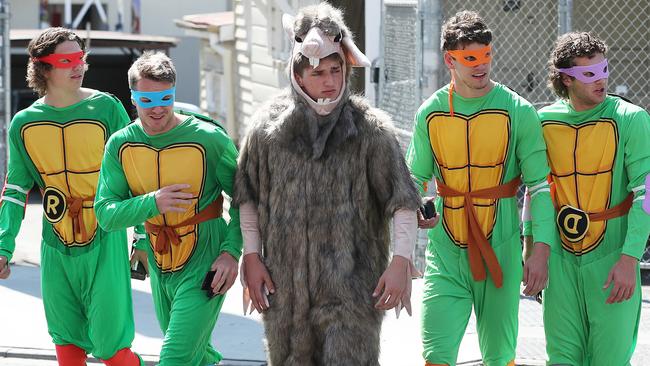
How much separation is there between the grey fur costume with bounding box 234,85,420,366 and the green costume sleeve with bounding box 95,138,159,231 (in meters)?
0.58

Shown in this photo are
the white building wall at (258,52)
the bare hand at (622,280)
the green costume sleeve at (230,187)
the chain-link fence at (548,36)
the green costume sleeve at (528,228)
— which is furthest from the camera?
the white building wall at (258,52)

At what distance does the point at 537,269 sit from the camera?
527cm

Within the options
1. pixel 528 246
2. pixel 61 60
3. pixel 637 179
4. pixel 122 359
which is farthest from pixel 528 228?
pixel 61 60

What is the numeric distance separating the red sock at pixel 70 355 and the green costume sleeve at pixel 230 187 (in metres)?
1.26

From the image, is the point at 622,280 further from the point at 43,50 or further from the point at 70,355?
the point at 43,50

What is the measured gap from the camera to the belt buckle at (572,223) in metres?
5.41

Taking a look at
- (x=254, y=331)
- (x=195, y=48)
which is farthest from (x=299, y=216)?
(x=195, y=48)

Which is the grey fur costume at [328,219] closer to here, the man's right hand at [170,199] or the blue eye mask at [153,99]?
the man's right hand at [170,199]

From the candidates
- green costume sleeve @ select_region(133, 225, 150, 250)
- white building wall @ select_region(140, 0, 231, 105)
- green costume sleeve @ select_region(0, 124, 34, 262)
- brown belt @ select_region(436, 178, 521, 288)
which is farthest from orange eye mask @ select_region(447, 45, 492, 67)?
white building wall @ select_region(140, 0, 231, 105)

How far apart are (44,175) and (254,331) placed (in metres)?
2.53

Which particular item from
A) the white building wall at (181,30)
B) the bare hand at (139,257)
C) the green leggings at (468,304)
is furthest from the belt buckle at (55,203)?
the white building wall at (181,30)

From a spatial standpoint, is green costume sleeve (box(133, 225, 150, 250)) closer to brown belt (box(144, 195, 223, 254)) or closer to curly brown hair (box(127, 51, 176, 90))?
brown belt (box(144, 195, 223, 254))

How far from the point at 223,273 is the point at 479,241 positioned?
3.78ft

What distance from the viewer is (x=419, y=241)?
9273 millimetres
